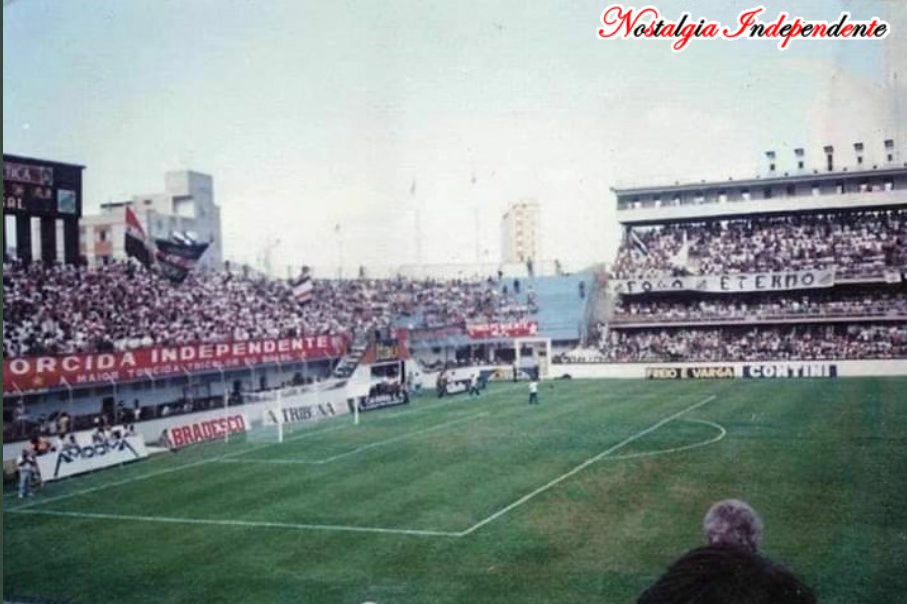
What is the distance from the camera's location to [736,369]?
33531 millimetres

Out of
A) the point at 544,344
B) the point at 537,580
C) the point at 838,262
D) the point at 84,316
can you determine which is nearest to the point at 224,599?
the point at 537,580

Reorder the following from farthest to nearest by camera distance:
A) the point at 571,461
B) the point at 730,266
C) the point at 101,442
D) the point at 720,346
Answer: the point at 720,346
the point at 730,266
the point at 101,442
the point at 571,461

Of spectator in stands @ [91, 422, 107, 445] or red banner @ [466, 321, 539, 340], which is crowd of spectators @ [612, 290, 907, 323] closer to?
red banner @ [466, 321, 539, 340]

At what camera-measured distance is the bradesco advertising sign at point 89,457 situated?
17422 mm

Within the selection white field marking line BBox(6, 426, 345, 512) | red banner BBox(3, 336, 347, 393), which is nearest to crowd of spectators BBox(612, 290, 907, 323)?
red banner BBox(3, 336, 347, 393)

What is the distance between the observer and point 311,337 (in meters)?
30.2

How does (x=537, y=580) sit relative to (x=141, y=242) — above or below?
below

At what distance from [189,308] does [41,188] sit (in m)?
6.19

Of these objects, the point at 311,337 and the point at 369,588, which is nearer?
the point at 369,588

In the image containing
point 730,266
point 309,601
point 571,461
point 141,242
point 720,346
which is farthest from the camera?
point 720,346

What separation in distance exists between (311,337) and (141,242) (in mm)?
7120

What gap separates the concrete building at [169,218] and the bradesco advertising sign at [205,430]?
87.0 ft

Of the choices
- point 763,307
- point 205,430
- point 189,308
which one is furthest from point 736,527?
point 189,308

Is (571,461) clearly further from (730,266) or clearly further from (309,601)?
(730,266)
